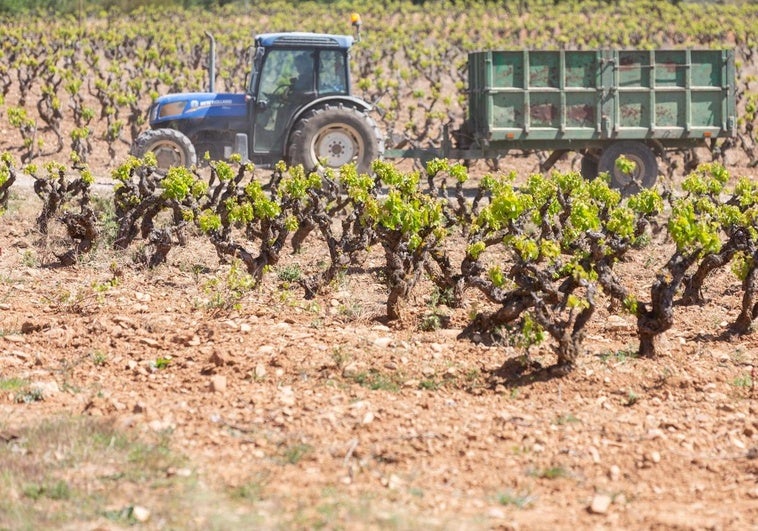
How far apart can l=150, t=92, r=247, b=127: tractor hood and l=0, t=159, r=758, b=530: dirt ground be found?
6.09m

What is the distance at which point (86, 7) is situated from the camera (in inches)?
1569

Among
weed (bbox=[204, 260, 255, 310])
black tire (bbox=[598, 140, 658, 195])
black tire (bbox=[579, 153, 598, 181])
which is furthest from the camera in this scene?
black tire (bbox=[579, 153, 598, 181])

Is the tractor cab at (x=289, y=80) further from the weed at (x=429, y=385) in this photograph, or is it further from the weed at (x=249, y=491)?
the weed at (x=249, y=491)

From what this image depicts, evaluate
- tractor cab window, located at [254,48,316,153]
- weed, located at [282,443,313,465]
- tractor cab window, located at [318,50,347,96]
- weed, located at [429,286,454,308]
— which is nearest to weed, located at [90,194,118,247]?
tractor cab window, located at [254,48,316,153]

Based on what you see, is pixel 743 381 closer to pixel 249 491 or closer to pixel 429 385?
pixel 429 385

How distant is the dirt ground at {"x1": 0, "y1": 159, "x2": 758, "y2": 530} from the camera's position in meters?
5.46

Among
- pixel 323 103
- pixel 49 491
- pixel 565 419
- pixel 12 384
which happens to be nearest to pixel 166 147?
pixel 323 103

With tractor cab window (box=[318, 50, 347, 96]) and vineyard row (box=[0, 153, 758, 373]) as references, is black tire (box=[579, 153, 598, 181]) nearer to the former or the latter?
vineyard row (box=[0, 153, 758, 373])

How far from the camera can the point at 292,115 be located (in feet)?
50.3

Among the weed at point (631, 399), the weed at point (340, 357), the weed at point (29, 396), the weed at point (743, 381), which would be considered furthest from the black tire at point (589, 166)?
the weed at point (29, 396)

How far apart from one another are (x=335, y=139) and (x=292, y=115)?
0.68 metres

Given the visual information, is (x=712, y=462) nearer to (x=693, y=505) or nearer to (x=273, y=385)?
(x=693, y=505)

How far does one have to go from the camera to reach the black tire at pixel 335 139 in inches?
587

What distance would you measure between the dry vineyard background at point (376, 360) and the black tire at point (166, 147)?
125 centimetres
